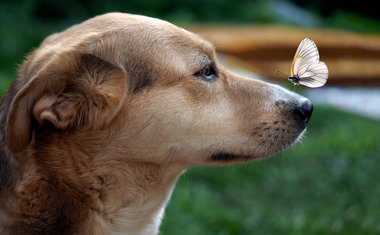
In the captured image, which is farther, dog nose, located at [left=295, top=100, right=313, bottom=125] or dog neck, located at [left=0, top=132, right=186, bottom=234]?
dog nose, located at [left=295, top=100, right=313, bottom=125]

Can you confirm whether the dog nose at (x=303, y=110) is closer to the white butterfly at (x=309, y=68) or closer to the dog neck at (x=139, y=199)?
the white butterfly at (x=309, y=68)

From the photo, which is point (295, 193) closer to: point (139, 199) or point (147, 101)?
point (139, 199)

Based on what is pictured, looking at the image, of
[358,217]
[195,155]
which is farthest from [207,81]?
[358,217]

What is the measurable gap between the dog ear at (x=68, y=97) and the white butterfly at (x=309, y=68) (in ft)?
2.86

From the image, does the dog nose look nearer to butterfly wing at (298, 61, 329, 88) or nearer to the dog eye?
butterfly wing at (298, 61, 329, 88)

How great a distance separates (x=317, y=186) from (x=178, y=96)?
309 centimetres

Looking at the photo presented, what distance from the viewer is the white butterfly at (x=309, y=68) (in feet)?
8.47

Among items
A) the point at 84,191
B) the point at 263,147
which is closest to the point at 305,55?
the point at 263,147

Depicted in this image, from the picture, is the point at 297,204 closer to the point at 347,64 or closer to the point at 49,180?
the point at 347,64

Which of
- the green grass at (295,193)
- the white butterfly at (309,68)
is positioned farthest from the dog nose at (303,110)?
the green grass at (295,193)

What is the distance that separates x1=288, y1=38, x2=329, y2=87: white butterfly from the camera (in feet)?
8.47

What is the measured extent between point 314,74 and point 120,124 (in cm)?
100

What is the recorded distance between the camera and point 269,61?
6.21m

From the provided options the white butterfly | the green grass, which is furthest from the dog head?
the green grass
